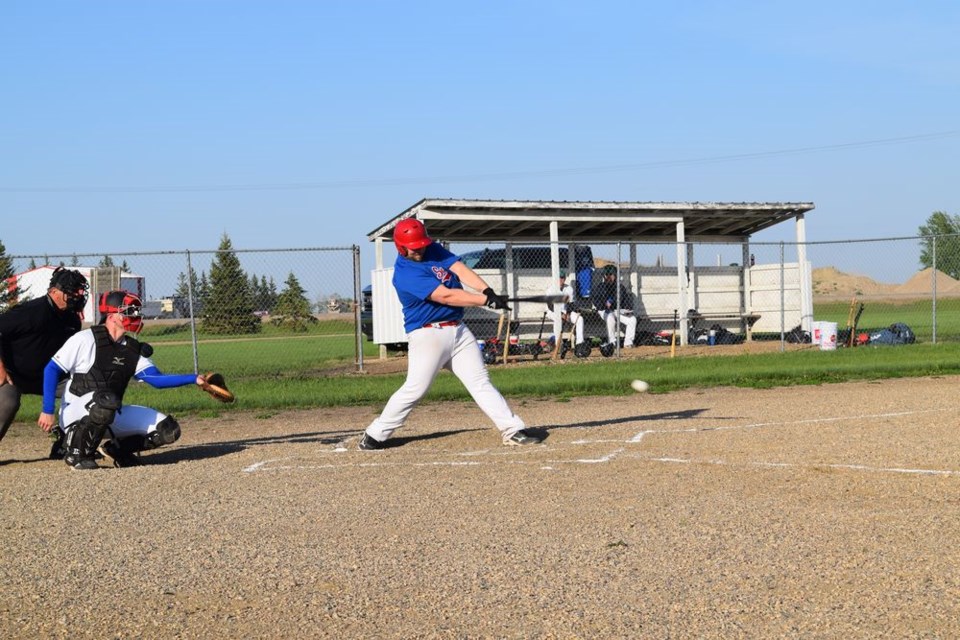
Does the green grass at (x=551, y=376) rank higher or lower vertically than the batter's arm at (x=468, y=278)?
lower

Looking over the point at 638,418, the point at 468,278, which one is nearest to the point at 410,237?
the point at 468,278

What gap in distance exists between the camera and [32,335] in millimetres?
9477

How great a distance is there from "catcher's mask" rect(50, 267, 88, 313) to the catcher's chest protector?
0.58 metres

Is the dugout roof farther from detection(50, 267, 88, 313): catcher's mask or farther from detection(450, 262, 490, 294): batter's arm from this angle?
detection(50, 267, 88, 313): catcher's mask

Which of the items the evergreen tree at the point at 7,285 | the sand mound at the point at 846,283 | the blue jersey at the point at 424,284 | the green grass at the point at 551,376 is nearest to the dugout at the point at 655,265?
the green grass at the point at 551,376

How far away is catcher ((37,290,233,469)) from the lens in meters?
8.97

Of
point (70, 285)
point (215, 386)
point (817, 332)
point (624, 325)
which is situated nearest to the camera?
point (215, 386)

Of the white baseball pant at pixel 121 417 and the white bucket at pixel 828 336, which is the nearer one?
the white baseball pant at pixel 121 417

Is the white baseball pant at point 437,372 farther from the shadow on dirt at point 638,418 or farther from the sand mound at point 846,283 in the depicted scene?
the sand mound at point 846,283

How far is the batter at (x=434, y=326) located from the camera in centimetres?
960

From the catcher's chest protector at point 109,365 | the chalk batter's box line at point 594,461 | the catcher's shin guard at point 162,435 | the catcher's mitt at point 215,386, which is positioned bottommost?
the chalk batter's box line at point 594,461

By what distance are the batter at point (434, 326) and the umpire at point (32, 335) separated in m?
2.75

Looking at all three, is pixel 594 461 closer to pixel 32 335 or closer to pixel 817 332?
pixel 32 335

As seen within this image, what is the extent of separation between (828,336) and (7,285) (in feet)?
52.0
